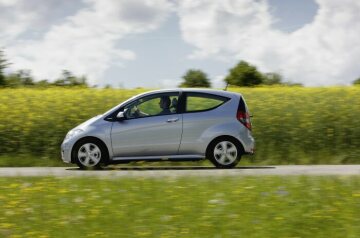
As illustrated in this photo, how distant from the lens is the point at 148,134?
13.6m

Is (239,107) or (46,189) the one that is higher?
(239,107)

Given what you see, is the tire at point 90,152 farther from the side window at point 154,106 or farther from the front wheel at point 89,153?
the side window at point 154,106

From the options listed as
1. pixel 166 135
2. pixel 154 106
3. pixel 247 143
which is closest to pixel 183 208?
pixel 166 135

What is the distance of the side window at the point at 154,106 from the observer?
44.9ft

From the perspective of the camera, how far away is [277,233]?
6922mm

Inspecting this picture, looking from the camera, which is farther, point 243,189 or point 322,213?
point 243,189

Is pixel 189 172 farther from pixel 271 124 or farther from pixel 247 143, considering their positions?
pixel 271 124

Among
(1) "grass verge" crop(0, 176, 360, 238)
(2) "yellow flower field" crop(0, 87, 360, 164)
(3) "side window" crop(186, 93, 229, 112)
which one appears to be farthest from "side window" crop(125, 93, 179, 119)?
(1) "grass verge" crop(0, 176, 360, 238)

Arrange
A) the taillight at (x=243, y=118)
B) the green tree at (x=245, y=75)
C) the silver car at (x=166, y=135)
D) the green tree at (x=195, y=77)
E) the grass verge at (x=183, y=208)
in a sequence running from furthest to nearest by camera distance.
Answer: the green tree at (x=245, y=75) → the green tree at (x=195, y=77) → the taillight at (x=243, y=118) → the silver car at (x=166, y=135) → the grass verge at (x=183, y=208)

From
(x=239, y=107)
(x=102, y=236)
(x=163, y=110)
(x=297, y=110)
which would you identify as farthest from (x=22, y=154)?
(x=102, y=236)

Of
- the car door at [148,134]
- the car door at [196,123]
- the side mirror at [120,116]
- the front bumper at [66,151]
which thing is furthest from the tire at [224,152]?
the front bumper at [66,151]

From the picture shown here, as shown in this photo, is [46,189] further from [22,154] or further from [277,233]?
[22,154]

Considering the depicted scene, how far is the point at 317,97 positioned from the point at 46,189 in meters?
10.6

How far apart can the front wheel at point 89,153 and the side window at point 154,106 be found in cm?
85
